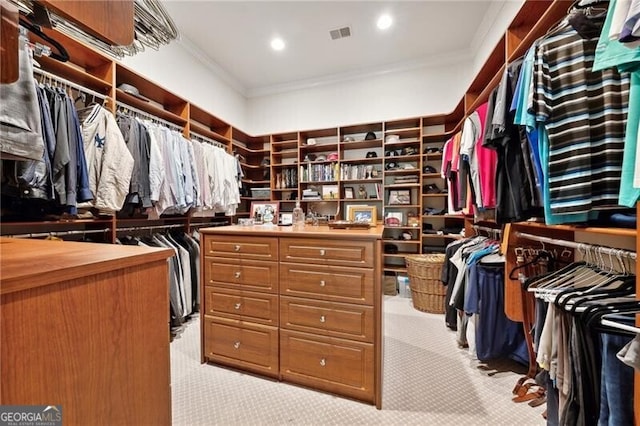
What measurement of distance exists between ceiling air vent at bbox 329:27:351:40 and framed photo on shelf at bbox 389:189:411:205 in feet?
6.58

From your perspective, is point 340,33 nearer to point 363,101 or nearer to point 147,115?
point 363,101

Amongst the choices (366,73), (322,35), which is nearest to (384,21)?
(322,35)

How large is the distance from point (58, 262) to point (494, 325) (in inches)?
85.8

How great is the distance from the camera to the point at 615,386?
2.65 ft

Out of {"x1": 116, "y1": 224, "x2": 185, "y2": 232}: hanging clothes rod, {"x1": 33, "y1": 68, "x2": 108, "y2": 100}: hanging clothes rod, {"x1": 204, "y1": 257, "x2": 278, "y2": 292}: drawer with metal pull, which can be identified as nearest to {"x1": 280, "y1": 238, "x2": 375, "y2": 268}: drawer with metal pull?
{"x1": 204, "y1": 257, "x2": 278, "y2": 292}: drawer with metal pull

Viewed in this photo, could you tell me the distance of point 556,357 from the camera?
106cm

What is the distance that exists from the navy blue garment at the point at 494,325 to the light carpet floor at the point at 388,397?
0.16 m

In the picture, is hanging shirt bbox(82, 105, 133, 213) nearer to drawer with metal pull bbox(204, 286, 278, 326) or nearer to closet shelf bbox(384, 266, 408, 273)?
drawer with metal pull bbox(204, 286, 278, 326)

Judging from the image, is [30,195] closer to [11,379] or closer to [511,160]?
[11,379]

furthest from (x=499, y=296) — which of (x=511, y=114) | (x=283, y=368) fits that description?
(x=283, y=368)

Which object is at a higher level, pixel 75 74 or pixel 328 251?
pixel 75 74

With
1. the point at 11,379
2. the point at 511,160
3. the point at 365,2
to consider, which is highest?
A: the point at 365,2

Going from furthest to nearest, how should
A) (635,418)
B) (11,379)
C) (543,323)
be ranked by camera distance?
(543,323) < (635,418) < (11,379)

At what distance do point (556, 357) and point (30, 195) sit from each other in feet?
8.20
